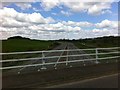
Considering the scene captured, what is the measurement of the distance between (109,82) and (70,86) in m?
2.02

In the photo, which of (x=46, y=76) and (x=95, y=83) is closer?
(x=95, y=83)

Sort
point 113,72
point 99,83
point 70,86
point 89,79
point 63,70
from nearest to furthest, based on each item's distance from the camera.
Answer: point 70,86 → point 99,83 → point 89,79 → point 63,70 → point 113,72

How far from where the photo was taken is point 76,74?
45.1 feet

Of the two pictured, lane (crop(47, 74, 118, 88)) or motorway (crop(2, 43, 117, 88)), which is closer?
motorway (crop(2, 43, 117, 88))

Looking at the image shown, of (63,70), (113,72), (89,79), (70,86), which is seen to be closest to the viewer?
(70,86)

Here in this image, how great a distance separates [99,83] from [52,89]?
95.6 inches

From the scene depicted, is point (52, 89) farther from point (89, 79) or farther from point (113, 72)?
point (113, 72)

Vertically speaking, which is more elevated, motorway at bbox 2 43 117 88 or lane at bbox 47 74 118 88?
motorway at bbox 2 43 117 88

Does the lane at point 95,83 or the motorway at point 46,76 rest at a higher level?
the motorway at point 46,76

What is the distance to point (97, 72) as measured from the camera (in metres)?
14.9

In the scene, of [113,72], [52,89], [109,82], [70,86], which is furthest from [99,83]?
[113,72]

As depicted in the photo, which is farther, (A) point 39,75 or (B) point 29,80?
(A) point 39,75

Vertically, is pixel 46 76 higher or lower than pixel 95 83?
higher

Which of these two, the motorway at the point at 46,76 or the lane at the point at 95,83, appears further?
the lane at the point at 95,83
